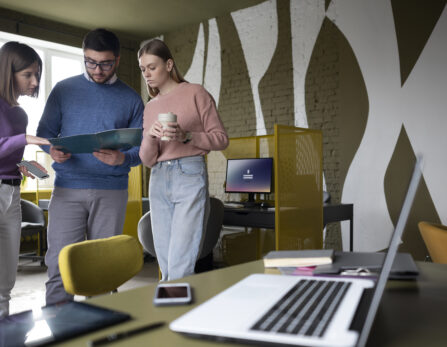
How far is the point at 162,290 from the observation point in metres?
0.75

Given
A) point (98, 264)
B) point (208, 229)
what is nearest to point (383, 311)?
point (98, 264)

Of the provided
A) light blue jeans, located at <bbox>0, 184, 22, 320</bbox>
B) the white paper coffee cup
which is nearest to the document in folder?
the white paper coffee cup

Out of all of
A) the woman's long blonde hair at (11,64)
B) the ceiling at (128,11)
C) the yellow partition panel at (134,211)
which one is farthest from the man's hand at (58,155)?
the ceiling at (128,11)

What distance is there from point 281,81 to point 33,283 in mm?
3536

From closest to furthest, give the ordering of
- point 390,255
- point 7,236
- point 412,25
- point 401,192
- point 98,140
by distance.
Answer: point 390,255 → point 98,140 → point 7,236 → point 401,192 → point 412,25

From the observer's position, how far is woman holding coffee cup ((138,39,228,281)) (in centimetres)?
161

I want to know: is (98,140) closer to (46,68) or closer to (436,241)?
(436,241)

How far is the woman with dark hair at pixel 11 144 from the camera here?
169 centimetres

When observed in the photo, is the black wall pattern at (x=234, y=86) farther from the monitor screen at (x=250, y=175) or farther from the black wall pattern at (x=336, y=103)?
the monitor screen at (x=250, y=175)

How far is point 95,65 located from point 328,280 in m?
1.45

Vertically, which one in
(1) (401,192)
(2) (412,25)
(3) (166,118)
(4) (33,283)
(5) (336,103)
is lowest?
(4) (33,283)

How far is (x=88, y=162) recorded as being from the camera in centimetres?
184

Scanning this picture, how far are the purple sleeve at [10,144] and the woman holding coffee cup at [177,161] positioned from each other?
1.55 ft

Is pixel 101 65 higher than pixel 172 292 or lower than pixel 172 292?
higher
